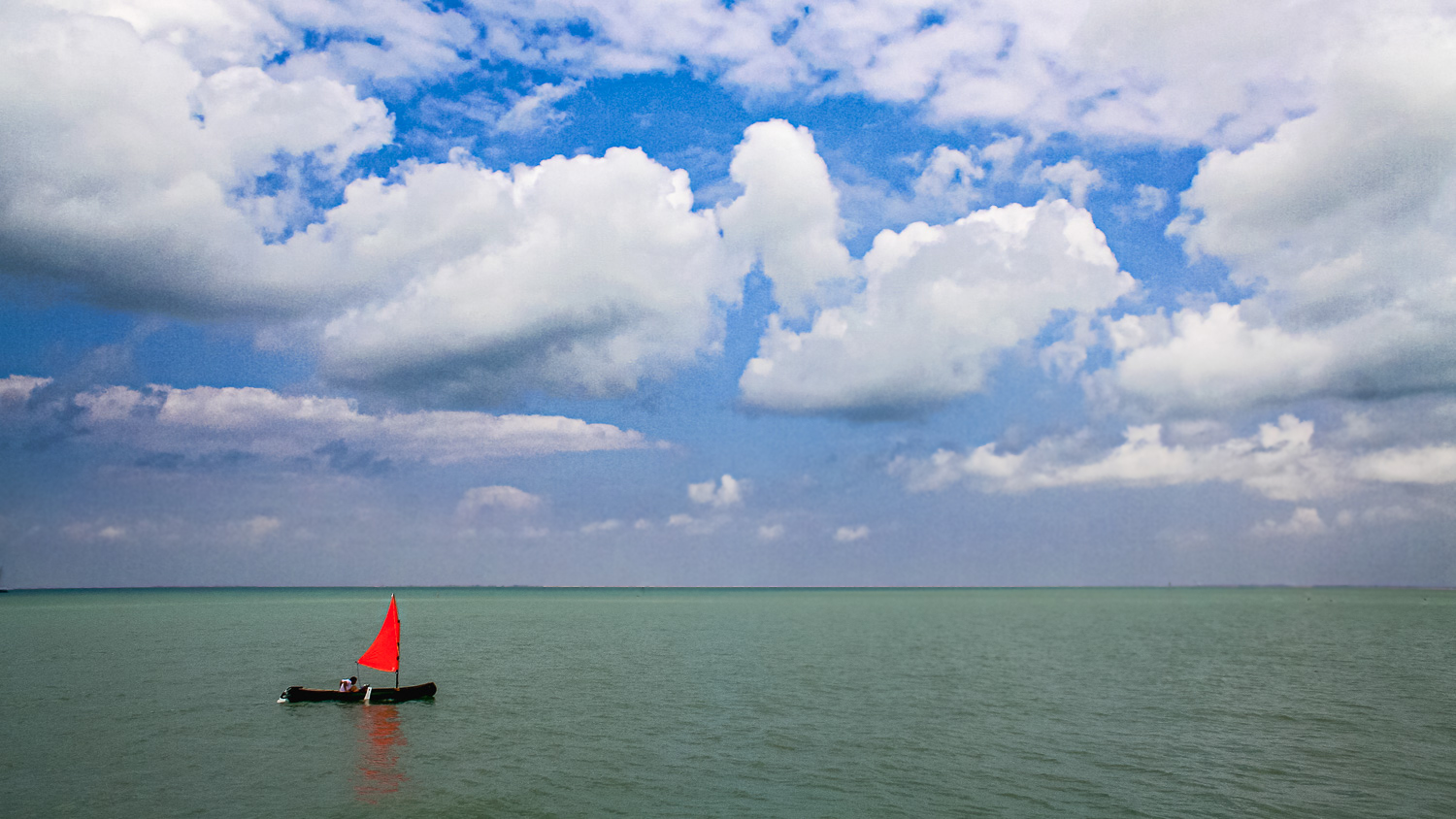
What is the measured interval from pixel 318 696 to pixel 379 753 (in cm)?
1617

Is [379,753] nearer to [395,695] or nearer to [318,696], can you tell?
[395,695]

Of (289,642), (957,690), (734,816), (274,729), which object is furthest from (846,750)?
(289,642)

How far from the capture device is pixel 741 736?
4322 centimetres

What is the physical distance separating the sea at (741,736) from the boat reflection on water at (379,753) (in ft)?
0.64

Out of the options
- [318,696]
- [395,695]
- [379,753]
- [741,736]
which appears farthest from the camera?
[395,695]

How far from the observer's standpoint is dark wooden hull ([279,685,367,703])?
5284 cm

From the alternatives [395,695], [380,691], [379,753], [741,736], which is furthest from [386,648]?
[741,736]

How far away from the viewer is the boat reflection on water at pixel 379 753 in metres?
33.5

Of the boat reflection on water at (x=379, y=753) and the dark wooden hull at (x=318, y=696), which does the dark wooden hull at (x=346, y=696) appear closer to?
the dark wooden hull at (x=318, y=696)

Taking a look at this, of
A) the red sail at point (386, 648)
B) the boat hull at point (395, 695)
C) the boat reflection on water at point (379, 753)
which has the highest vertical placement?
the red sail at point (386, 648)

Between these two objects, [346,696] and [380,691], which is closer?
[346,696]

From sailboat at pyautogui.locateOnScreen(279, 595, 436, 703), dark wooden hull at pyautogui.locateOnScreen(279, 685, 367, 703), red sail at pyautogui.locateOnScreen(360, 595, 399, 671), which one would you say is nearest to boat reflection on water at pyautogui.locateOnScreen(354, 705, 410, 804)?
sailboat at pyautogui.locateOnScreen(279, 595, 436, 703)

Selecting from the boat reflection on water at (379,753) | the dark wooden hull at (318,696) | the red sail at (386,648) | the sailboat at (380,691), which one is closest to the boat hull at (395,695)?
the sailboat at (380,691)

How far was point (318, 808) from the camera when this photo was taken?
31.2m
